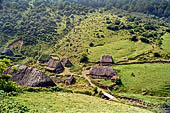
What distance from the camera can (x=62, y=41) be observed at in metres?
84.3

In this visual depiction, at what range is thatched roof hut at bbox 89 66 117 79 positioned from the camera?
51812 millimetres

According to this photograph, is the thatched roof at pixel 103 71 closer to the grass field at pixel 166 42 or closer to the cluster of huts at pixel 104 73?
the cluster of huts at pixel 104 73

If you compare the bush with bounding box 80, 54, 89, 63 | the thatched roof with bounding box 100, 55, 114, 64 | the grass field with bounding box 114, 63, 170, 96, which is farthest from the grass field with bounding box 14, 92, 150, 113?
the bush with bounding box 80, 54, 89, 63

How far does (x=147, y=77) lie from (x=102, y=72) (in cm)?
1197

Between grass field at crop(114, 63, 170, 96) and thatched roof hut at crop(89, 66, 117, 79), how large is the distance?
2.82m

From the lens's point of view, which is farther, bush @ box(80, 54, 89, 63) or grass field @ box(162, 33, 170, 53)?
grass field @ box(162, 33, 170, 53)

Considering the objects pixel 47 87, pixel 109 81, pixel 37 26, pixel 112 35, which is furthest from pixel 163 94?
pixel 37 26

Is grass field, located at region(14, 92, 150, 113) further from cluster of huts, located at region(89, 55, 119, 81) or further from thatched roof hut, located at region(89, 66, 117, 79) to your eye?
thatched roof hut, located at region(89, 66, 117, 79)

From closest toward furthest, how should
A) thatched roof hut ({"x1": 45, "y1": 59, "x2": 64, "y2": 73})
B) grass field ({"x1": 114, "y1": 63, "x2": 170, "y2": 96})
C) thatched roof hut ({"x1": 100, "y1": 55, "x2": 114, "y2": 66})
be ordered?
grass field ({"x1": 114, "y1": 63, "x2": 170, "y2": 96}) → thatched roof hut ({"x1": 45, "y1": 59, "x2": 64, "y2": 73}) → thatched roof hut ({"x1": 100, "y1": 55, "x2": 114, "y2": 66})

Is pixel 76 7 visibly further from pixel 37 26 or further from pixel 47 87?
pixel 47 87

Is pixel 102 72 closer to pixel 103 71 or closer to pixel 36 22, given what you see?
pixel 103 71

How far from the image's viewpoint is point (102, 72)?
52.5m

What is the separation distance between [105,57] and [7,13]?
242ft

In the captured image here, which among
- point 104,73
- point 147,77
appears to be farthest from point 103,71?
point 147,77
